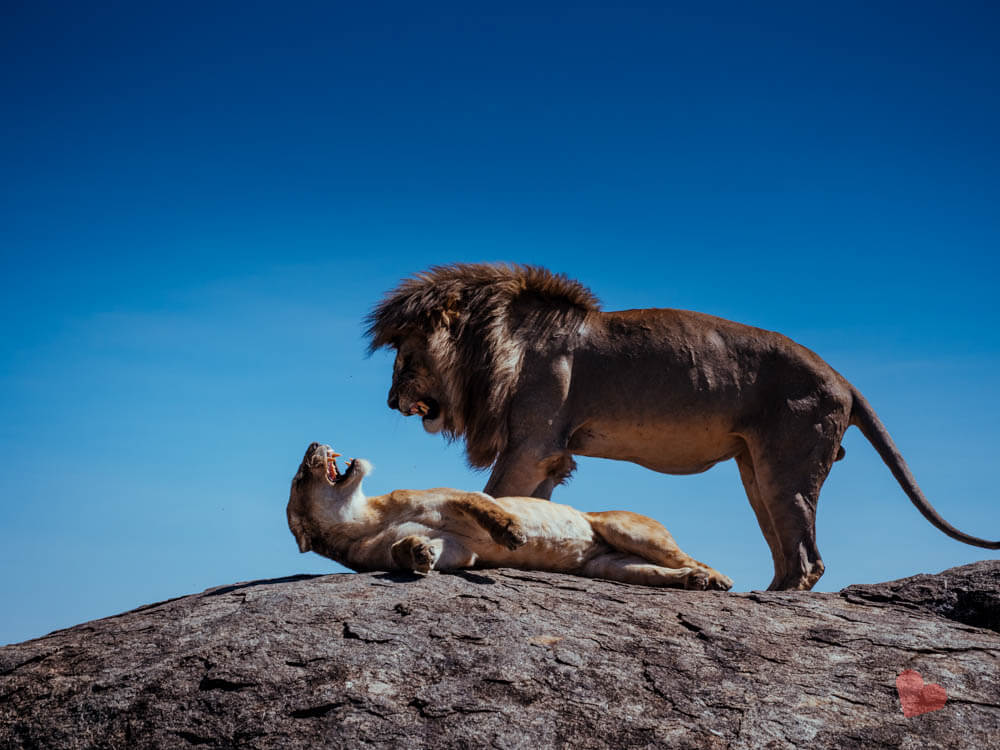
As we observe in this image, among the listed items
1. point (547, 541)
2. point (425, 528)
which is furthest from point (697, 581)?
point (425, 528)

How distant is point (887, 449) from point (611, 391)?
2471 millimetres

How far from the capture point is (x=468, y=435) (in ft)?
26.7

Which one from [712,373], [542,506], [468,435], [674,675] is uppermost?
[712,373]

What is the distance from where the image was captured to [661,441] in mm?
8398

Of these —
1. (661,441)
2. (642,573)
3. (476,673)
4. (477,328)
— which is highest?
(477,328)

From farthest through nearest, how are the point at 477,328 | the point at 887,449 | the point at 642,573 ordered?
the point at 887,449, the point at 477,328, the point at 642,573

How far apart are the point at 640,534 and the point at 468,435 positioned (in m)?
1.85

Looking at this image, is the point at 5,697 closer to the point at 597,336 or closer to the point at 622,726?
the point at 622,726

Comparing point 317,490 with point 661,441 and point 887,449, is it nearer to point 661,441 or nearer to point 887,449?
point 661,441

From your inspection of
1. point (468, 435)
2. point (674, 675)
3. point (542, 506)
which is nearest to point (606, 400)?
point (468, 435)

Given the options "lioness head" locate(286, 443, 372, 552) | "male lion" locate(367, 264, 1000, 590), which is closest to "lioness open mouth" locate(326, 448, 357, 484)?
"lioness head" locate(286, 443, 372, 552)

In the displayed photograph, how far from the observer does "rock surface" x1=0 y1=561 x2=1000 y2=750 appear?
4.56 m

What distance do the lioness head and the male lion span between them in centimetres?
167

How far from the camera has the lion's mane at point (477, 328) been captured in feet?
26.0
